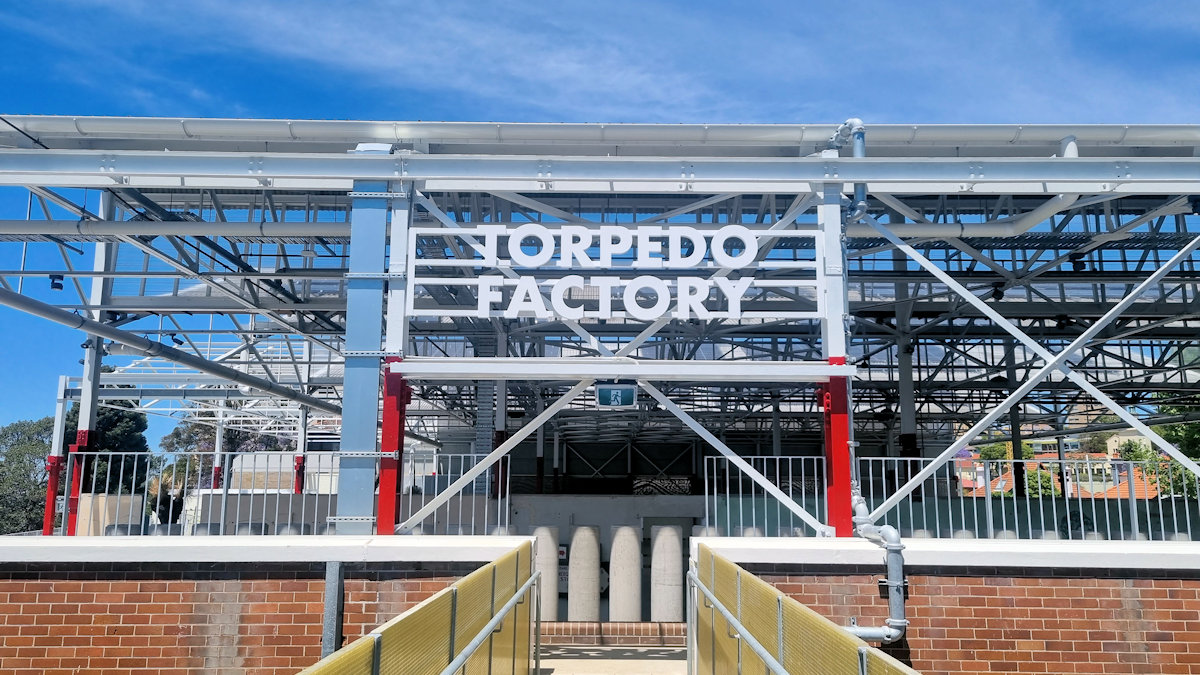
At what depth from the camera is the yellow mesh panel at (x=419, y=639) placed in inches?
175

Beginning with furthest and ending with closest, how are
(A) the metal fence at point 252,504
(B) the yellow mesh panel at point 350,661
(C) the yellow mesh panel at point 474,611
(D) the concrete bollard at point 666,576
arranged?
(D) the concrete bollard at point 666,576
(A) the metal fence at point 252,504
(C) the yellow mesh panel at point 474,611
(B) the yellow mesh panel at point 350,661

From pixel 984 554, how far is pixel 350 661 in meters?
7.18

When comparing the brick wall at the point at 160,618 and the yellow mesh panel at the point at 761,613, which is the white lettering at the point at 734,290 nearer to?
the yellow mesh panel at the point at 761,613

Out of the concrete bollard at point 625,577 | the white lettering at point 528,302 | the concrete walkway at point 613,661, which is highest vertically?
the white lettering at point 528,302

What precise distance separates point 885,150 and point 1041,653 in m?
8.24

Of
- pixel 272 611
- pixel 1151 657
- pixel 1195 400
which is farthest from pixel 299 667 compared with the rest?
pixel 1195 400

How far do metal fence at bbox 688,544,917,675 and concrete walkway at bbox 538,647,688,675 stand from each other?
0.99 m

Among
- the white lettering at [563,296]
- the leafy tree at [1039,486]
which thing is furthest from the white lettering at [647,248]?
the leafy tree at [1039,486]

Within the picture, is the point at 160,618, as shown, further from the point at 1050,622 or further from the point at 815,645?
the point at 1050,622

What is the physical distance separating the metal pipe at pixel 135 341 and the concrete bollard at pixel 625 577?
11734mm

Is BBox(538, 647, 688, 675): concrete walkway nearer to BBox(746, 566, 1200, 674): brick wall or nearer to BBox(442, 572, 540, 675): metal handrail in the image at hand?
BBox(442, 572, 540, 675): metal handrail

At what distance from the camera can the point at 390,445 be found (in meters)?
11.6

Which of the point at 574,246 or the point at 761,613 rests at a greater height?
the point at 574,246

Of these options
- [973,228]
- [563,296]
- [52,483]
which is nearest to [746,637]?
[563,296]
